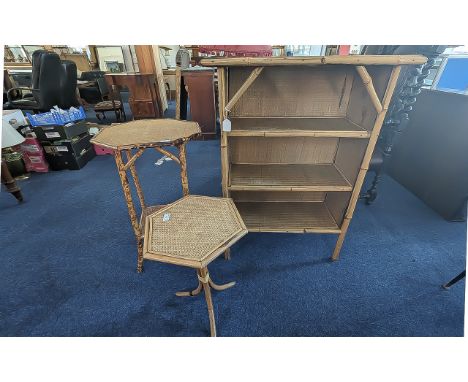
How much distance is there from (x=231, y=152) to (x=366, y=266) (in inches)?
54.4

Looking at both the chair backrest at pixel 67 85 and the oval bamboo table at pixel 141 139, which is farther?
the chair backrest at pixel 67 85

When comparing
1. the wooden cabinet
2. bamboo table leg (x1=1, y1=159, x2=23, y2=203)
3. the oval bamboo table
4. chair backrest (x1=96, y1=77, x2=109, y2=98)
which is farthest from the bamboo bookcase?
chair backrest (x1=96, y1=77, x2=109, y2=98)

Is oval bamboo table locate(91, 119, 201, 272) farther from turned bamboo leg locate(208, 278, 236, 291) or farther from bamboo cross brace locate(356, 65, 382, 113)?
bamboo cross brace locate(356, 65, 382, 113)

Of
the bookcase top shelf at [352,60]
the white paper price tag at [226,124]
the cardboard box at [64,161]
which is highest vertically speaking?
the bookcase top shelf at [352,60]

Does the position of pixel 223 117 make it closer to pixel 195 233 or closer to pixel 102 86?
pixel 195 233

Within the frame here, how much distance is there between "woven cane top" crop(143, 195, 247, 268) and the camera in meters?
1.04

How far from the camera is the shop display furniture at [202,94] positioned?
3787mm

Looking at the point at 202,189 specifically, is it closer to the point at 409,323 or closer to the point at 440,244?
the point at 409,323

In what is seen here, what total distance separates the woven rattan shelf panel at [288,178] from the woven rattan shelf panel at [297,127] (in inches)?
14.1

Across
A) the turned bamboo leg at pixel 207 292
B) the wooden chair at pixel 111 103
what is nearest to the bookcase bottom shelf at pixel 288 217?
the turned bamboo leg at pixel 207 292

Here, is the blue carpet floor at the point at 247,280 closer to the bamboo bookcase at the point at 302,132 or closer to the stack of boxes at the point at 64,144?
the bamboo bookcase at the point at 302,132

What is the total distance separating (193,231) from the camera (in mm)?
1177

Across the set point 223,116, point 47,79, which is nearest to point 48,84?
point 47,79

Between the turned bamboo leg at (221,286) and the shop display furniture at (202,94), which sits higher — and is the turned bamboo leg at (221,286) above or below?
below
